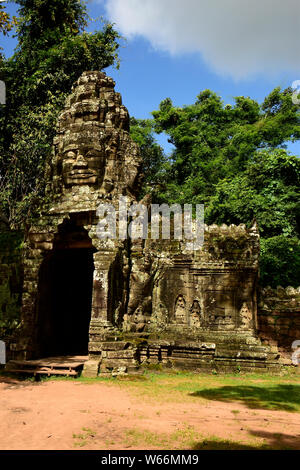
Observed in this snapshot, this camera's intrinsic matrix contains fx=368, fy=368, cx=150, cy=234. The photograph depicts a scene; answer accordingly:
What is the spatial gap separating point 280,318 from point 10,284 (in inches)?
336

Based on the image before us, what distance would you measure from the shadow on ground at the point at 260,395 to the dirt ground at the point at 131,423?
1.04ft

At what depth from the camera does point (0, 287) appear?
11641 mm

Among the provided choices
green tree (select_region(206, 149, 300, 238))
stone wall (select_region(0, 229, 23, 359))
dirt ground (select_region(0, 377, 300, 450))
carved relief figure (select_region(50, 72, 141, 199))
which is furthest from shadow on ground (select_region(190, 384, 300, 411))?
green tree (select_region(206, 149, 300, 238))

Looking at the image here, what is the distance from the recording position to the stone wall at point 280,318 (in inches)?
448

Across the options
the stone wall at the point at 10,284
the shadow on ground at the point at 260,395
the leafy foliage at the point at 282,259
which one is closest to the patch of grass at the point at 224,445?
the shadow on ground at the point at 260,395

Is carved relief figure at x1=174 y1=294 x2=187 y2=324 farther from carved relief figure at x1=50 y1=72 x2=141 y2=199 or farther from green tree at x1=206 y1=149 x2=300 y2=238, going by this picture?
green tree at x1=206 y1=149 x2=300 y2=238

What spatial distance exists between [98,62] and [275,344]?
19705mm

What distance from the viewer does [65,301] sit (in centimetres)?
1323

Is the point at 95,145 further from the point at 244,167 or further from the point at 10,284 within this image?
the point at 244,167

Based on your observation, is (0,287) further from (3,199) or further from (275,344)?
(3,199)

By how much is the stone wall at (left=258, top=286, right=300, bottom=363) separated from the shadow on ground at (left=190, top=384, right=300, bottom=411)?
332 cm

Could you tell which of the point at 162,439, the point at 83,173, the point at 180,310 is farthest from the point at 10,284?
the point at 162,439

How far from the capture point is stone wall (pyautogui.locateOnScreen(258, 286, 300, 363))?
1138cm
